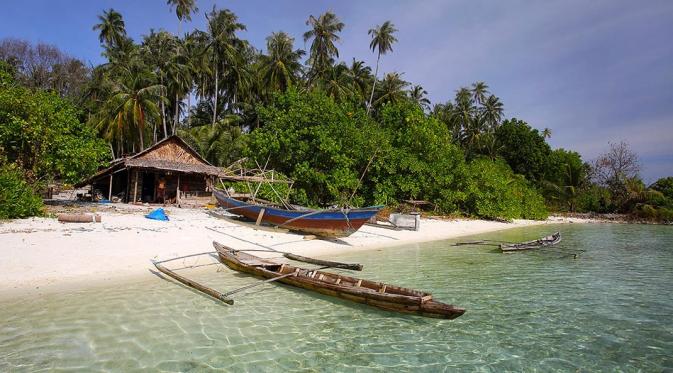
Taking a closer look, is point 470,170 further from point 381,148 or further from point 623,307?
point 623,307

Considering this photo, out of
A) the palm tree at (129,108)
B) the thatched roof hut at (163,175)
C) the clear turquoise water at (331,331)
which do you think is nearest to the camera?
the clear turquoise water at (331,331)

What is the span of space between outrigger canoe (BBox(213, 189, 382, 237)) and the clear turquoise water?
4525mm

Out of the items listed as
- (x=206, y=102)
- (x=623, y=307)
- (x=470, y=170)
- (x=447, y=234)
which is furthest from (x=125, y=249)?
(x=206, y=102)

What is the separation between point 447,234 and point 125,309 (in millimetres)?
17163

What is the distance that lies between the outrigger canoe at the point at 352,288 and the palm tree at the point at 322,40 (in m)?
33.3

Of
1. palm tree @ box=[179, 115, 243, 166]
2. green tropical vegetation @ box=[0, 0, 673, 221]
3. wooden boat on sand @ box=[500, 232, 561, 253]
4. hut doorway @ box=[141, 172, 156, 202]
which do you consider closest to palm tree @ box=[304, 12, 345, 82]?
green tropical vegetation @ box=[0, 0, 673, 221]

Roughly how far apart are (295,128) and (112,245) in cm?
1475

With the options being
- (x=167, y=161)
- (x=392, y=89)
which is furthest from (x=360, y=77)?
(x=167, y=161)

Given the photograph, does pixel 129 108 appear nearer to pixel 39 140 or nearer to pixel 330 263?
pixel 39 140

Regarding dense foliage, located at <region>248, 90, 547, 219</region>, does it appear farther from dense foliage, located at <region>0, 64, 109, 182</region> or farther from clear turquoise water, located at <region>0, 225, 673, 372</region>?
clear turquoise water, located at <region>0, 225, 673, 372</region>

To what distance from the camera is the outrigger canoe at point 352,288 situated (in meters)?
6.27

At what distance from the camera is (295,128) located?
78.1ft

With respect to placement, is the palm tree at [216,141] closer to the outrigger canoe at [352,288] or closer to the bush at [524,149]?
the outrigger canoe at [352,288]

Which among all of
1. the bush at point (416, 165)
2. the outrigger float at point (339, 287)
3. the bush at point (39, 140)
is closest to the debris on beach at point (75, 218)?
the bush at point (39, 140)
